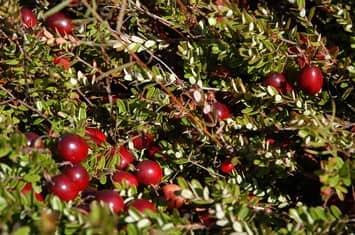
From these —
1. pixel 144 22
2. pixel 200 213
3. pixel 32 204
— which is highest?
pixel 144 22

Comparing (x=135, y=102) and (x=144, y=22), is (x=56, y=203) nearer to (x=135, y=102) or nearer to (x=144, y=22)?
(x=135, y=102)

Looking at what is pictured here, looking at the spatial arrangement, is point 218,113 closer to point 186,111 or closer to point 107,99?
point 186,111

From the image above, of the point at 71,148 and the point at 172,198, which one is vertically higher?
the point at 71,148

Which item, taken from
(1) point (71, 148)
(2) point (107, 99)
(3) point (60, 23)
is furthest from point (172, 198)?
(3) point (60, 23)

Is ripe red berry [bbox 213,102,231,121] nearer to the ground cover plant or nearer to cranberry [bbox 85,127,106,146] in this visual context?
the ground cover plant

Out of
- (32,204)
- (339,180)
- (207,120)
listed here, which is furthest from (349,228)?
(32,204)

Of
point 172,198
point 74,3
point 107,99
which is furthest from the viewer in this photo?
point 74,3

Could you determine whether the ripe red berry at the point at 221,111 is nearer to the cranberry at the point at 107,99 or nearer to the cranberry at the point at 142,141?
the cranberry at the point at 142,141
